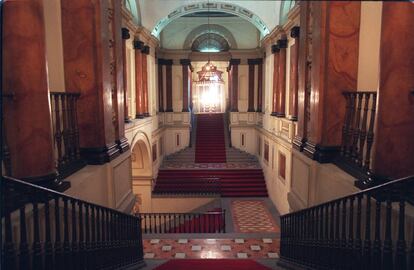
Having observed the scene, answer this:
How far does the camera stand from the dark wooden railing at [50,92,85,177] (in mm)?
4554

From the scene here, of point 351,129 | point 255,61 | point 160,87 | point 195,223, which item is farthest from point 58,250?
point 255,61

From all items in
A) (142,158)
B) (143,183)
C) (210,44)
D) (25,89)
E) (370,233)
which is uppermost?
(210,44)

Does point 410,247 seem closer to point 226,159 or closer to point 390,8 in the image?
point 390,8

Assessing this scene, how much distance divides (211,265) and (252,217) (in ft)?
21.2

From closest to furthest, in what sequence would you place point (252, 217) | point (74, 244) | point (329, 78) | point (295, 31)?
point (329, 78) < point (74, 244) < point (295, 31) < point (252, 217)

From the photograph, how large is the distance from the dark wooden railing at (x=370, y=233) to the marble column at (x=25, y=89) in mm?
2770

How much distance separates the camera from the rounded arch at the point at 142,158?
41.5 ft

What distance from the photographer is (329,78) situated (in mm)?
2381

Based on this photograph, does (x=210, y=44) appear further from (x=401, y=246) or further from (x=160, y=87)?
(x=401, y=246)

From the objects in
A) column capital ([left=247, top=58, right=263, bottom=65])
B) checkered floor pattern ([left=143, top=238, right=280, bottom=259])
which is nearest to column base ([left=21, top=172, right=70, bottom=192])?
checkered floor pattern ([left=143, top=238, right=280, bottom=259])

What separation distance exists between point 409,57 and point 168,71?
15600 mm

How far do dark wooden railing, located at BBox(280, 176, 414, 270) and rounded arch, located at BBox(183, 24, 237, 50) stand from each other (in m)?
14.5

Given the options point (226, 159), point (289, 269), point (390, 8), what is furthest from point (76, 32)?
point (226, 159)

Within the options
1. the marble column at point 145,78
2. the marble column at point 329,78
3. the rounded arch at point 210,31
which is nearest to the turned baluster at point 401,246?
the marble column at point 329,78
